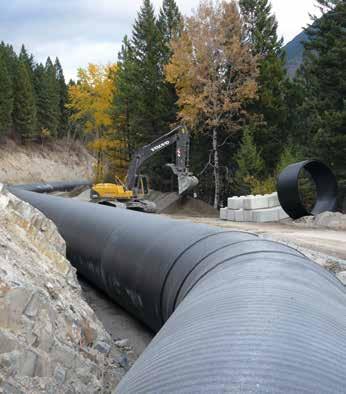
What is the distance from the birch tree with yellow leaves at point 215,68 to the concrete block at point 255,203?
8.16m

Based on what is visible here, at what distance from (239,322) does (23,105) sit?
66.3m

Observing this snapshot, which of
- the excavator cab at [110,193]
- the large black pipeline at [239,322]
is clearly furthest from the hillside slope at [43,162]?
the large black pipeline at [239,322]

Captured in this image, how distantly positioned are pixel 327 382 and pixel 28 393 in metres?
2.42

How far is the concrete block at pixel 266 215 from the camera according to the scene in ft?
59.2

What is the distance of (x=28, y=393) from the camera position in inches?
131

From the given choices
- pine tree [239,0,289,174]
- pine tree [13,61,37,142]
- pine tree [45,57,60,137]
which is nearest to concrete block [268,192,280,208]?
pine tree [239,0,289,174]

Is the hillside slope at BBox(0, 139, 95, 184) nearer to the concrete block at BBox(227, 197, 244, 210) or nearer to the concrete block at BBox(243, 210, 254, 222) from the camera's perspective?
the concrete block at BBox(227, 197, 244, 210)

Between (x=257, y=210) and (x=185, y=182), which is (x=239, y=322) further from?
(x=185, y=182)

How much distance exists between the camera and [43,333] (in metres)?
3.85

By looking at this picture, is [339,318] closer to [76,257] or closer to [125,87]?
[76,257]

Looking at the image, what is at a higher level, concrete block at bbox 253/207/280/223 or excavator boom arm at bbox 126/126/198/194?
excavator boom arm at bbox 126/126/198/194

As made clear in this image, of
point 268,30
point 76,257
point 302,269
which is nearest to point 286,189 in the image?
point 76,257

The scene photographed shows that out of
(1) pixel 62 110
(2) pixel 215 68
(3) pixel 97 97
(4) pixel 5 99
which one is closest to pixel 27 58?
(1) pixel 62 110

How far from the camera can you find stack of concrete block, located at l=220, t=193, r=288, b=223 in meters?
18.1
